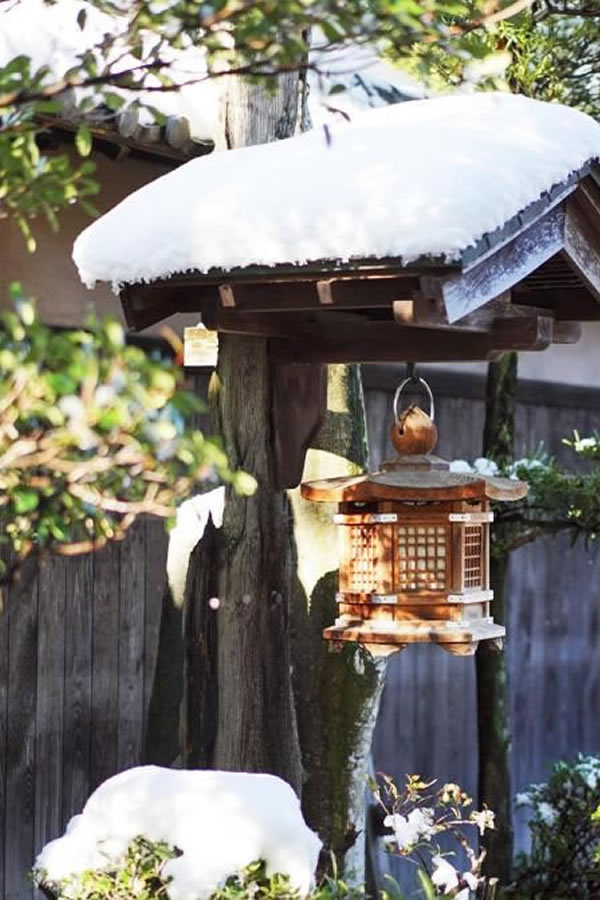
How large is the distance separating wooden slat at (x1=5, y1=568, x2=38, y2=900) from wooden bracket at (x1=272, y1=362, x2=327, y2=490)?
1.57 m

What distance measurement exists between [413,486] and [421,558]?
197 millimetres

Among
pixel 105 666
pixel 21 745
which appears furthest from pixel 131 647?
pixel 21 745

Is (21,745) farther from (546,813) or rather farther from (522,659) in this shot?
(522,659)

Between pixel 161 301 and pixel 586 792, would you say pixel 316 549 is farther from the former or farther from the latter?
pixel 586 792

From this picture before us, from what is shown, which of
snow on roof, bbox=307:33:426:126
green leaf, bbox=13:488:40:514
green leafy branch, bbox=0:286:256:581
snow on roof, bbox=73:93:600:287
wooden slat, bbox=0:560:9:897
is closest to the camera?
green leafy branch, bbox=0:286:256:581

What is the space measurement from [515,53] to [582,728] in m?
3.64

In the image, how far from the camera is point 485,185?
3307mm

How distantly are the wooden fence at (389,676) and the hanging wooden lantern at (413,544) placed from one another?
169 cm

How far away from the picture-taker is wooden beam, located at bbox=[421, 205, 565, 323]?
327 cm

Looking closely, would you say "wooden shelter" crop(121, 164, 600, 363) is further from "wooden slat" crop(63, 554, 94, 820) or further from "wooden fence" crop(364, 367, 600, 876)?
"wooden fence" crop(364, 367, 600, 876)

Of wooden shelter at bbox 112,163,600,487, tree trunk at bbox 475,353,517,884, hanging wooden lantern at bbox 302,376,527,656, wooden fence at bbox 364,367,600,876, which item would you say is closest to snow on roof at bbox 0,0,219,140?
wooden shelter at bbox 112,163,600,487

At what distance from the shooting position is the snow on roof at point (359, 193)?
325cm

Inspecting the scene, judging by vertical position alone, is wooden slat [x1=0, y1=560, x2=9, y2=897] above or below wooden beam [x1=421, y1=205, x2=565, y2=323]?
below

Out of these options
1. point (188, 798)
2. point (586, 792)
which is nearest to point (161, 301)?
point (188, 798)
